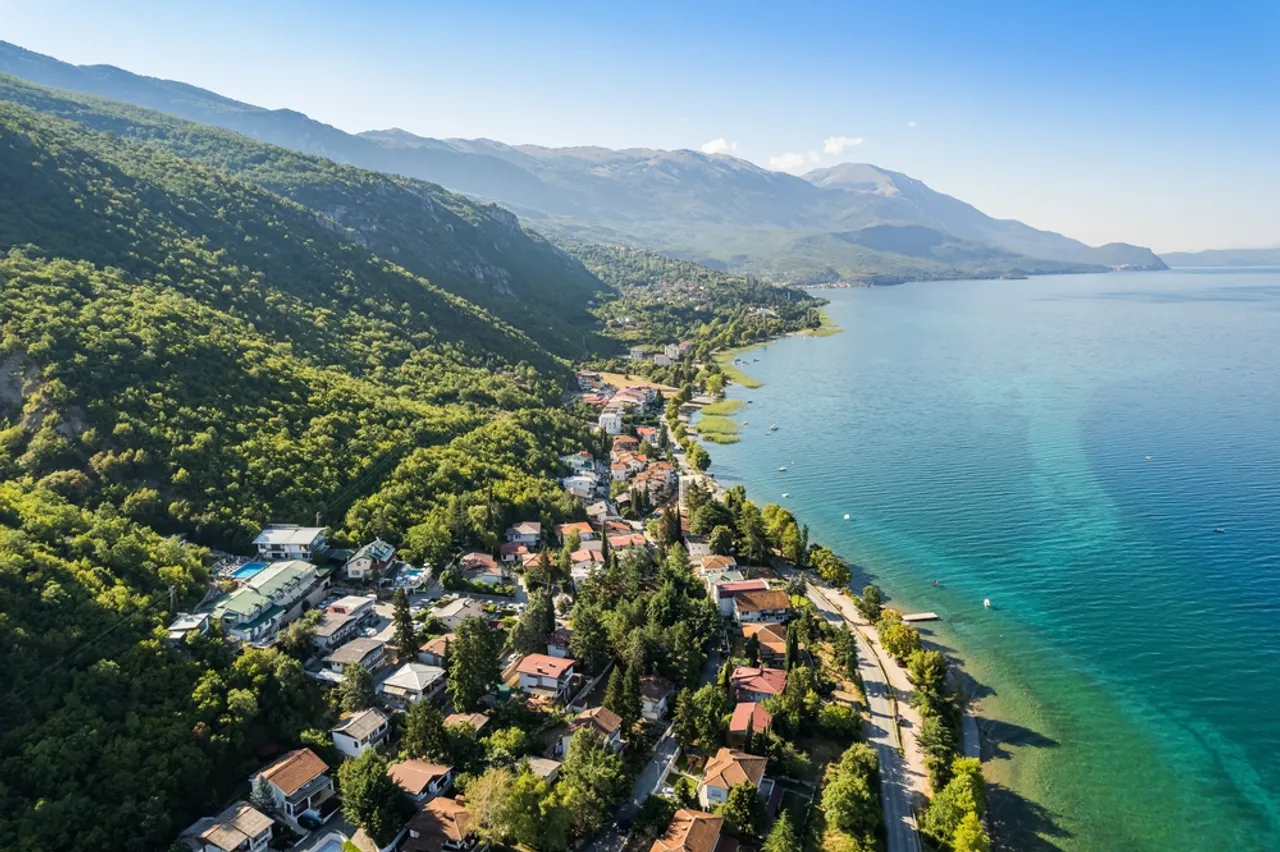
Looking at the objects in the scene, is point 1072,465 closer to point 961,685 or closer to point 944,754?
point 961,685

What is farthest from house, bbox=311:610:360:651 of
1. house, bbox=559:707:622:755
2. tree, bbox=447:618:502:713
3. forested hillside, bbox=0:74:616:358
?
forested hillside, bbox=0:74:616:358

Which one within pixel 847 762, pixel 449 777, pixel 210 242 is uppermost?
pixel 210 242

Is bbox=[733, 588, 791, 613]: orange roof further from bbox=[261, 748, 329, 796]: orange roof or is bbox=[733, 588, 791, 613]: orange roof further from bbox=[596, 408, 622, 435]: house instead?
bbox=[596, 408, 622, 435]: house

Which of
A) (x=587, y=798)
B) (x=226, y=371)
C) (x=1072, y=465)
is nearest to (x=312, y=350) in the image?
(x=226, y=371)

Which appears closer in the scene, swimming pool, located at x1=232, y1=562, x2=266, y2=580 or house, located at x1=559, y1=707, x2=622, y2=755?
house, located at x1=559, y1=707, x2=622, y2=755

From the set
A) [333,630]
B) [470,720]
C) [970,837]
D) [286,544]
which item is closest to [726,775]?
[970,837]

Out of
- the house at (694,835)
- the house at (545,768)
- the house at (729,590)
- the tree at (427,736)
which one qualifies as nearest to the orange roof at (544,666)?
the house at (545,768)

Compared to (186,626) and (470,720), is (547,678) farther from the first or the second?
(186,626)
